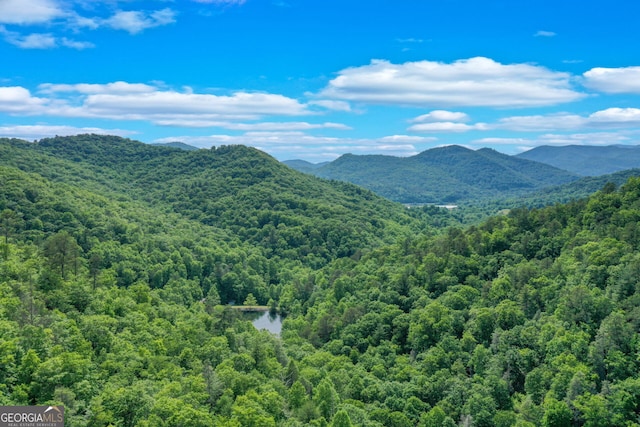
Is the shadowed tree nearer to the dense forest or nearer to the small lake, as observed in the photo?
the dense forest

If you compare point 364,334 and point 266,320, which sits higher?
point 364,334

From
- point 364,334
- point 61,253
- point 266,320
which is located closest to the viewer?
point 61,253

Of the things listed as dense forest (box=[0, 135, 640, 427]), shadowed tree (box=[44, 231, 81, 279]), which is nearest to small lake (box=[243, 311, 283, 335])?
dense forest (box=[0, 135, 640, 427])

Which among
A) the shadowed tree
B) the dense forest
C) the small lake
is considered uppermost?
the shadowed tree

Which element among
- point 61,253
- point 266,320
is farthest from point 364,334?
point 61,253

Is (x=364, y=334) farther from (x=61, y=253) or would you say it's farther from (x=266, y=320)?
(x=61, y=253)

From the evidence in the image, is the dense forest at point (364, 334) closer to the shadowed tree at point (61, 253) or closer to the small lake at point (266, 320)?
the shadowed tree at point (61, 253)

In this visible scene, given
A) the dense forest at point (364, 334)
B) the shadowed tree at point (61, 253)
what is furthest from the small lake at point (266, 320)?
the shadowed tree at point (61, 253)
